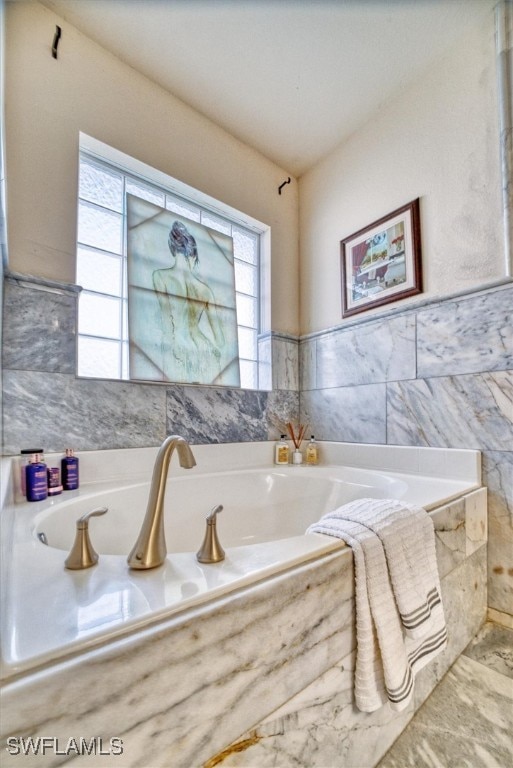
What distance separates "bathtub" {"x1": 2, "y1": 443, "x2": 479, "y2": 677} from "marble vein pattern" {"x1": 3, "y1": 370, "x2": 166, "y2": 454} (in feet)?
0.30

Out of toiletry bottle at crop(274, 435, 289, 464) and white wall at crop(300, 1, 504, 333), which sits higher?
white wall at crop(300, 1, 504, 333)

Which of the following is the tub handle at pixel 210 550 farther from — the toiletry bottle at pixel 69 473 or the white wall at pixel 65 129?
the white wall at pixel 65 129

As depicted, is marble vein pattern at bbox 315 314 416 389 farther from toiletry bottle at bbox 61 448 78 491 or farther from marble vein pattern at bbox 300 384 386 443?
toiletry bottle at bbox 61 448 78 491

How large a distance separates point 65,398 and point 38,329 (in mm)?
293

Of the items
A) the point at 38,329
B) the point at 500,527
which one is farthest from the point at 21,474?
the point at 500,527

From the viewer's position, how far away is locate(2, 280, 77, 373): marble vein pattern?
1284mm

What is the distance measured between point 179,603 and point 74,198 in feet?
5.42

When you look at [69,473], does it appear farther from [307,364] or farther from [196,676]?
[307,364]

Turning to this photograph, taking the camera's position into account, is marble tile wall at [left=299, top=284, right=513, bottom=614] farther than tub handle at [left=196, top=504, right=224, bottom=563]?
Yes

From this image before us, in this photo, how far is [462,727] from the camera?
913 mm

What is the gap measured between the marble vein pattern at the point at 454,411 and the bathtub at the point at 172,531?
8 cm

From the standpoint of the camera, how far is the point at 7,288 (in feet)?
4.22

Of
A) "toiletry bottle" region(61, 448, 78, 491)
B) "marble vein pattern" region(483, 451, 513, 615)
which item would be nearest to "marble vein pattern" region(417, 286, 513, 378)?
"marble vein pattern" region(483, 451, 513, 615)

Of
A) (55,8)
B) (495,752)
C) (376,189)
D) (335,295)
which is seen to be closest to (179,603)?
(495,752)
